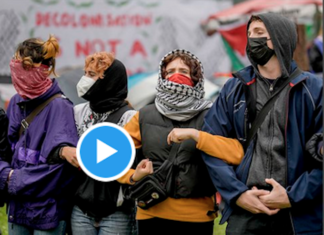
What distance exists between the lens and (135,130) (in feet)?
18.1

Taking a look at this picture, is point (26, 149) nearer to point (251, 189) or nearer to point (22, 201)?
point (22, 201)

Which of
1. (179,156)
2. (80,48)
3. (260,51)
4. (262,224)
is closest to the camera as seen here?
(262,224)

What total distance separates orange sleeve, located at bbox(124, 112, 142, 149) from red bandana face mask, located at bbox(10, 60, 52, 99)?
73cm

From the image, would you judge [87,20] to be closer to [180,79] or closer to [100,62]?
[100,62]

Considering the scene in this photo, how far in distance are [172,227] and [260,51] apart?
4.29 feet

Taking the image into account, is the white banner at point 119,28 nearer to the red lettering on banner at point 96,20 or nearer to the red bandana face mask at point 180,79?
the red lettering on banner at point 96,20

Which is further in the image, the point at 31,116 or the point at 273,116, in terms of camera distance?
the point at 31,116

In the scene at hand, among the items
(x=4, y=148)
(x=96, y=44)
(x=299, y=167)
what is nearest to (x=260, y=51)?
(x=299, y=167)

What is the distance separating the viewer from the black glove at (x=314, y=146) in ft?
15.8

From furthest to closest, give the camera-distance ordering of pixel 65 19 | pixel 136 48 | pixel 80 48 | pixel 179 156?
pixel 136 48
pixel 80 48
pixel 65 19
pixel 179 156

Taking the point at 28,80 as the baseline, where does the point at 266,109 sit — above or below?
below

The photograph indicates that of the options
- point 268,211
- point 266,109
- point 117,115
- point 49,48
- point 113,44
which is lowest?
point 268,211

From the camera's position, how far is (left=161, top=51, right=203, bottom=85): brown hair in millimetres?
5523

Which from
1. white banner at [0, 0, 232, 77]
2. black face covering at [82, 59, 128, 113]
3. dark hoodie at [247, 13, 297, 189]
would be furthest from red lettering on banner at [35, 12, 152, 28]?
dark hoodie at [247, 13, 297, 189]
